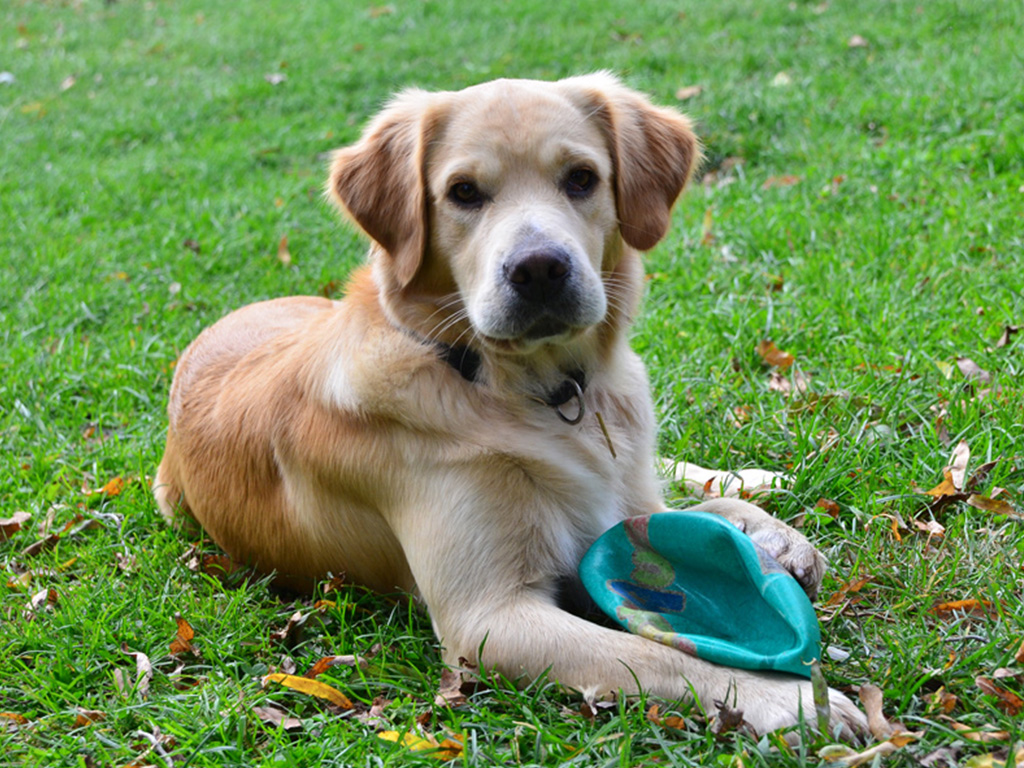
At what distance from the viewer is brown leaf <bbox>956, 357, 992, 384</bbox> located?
378cm

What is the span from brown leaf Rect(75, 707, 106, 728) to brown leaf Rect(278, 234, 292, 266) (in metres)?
3.90

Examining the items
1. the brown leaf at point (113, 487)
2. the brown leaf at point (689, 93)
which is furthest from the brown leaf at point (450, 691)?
the brown leaf at point (689, 93)

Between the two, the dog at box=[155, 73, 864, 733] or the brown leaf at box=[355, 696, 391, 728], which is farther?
the dog at box=[155, 73, 864, 733]

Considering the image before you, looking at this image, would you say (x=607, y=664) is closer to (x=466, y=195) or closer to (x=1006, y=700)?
(x=1006, y=700)

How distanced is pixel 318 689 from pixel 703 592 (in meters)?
1.05

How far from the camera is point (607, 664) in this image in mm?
2490

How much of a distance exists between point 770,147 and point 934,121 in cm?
98

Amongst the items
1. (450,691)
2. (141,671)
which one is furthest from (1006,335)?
(141,671)

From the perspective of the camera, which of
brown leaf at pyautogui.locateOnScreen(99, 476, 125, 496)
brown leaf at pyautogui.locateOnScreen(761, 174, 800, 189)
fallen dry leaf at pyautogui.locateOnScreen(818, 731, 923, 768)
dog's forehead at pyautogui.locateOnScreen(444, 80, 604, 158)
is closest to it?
fallen dry leaf at pyautogui.locateOnScreen(818, 731, 923, 768)

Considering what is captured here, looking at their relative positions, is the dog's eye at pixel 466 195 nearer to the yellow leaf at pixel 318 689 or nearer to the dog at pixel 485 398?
the dog at pixel 485 398

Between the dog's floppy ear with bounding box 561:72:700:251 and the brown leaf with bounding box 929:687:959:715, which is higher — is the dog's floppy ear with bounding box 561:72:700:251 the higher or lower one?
the higher one

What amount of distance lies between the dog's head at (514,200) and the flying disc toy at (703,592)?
0.62m

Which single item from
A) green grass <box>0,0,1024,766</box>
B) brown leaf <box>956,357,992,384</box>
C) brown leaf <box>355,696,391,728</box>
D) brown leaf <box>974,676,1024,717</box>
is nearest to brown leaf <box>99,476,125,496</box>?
green grass <box>0,0,1024,766</box>

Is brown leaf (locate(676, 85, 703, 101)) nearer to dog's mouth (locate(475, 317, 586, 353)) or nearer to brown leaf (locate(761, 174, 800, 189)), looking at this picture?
brown leaf (locate(761, 174, 800, 189))
